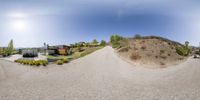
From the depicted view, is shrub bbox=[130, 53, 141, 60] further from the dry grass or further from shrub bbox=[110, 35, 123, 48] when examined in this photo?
shrub bbox=[110, 35, 123, 48]

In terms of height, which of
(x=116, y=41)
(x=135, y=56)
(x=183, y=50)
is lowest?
(x=135, y=56)

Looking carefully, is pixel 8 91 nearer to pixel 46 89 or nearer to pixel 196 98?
pixel 46 89

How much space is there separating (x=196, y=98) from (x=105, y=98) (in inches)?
174

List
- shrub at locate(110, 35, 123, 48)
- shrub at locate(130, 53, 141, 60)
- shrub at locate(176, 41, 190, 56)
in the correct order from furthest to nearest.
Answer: shrub at locate(110, 35, 123, 48) < shrub at locate(176, 41, 190, 56) < shrub at locate(130, 53, 141, 60)

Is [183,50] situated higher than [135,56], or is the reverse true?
[183,50]

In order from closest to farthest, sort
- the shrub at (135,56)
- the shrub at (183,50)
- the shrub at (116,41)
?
the shrub at (135,56) → the shrub at (183,50) → the shrub at (116,41)

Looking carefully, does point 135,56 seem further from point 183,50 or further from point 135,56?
point 183,50

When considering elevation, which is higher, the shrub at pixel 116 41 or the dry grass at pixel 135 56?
the shrub at pixel 116 41

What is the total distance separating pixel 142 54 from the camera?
29.6 meters

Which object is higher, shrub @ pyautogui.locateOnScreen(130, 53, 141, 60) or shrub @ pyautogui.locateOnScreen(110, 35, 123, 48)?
shrub @ pyautogui.locateOnScreen(110, 35, 123, 48)

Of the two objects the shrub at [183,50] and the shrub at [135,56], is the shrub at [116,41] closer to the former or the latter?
the shrub at [183,50]

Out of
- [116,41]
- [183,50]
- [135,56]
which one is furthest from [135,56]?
[116,41]

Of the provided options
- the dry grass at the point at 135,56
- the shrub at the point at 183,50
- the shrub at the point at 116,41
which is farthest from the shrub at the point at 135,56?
the shrub at the point at 116,41

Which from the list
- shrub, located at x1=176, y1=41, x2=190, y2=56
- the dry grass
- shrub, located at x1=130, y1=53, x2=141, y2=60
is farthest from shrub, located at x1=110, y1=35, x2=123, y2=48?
shrub, located at x1=130, y1=53, x2=141, y2=60
